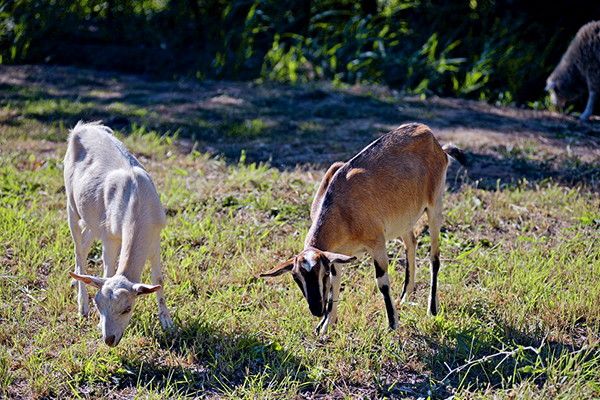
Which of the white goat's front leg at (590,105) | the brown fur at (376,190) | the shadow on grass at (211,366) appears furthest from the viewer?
the white goat's front leg at (590,105)

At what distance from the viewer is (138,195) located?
4.36 metres

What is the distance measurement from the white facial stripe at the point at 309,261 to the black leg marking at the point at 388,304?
82cm

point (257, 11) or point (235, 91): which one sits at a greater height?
point (257, 11)

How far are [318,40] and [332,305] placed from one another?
30.2 feet

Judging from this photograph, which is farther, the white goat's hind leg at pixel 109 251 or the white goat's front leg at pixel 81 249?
the white goat's front leg at pixel 81 249

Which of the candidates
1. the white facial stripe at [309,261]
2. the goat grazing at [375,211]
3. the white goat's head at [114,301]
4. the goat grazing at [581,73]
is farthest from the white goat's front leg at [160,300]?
the goat grazing at [581,73]

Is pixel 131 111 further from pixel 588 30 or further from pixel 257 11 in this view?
pixel 588 30

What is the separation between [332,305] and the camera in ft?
14.5

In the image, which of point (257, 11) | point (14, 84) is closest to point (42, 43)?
point (14, 84)

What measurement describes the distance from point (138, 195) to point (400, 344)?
2166 mm

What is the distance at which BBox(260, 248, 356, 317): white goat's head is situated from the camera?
12.4 feet

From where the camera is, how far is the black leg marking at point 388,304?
4402 millimetres

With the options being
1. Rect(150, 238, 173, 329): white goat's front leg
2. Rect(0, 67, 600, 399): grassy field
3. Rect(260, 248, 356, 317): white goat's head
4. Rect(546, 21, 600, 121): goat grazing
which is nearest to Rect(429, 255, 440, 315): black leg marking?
Rect(0, 67, 600, 399): grassy field

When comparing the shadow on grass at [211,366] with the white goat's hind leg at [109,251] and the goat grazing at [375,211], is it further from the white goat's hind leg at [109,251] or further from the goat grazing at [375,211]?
the white goat's hind leg at [109,251]
